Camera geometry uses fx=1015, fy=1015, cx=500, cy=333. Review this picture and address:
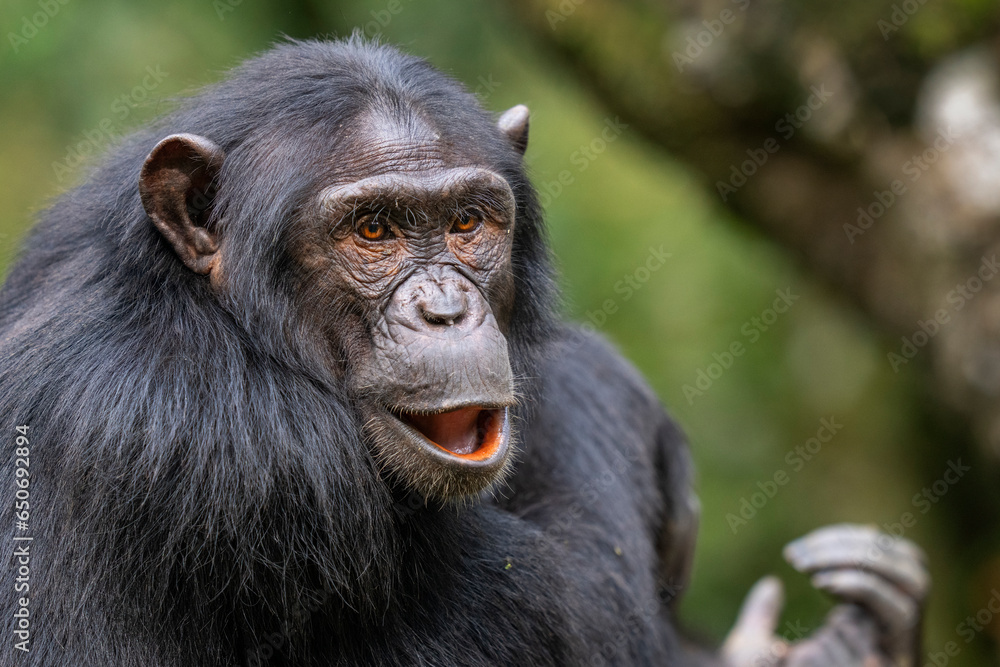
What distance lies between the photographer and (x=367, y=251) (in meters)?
3.42

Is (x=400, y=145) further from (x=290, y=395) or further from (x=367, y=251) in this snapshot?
(x=290, y=395)

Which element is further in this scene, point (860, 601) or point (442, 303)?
point (860, 601)

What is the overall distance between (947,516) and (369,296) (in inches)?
316

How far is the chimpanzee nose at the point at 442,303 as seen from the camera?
3.30m

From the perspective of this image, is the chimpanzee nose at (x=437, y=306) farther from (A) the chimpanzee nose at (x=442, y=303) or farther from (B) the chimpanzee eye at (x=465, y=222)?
(B) the chimpanzee eye at (x=465, y=222)

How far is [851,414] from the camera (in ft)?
33.0

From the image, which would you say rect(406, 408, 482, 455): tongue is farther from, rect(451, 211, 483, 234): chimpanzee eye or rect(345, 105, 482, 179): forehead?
rect(345, 105, 482, 179): forehead

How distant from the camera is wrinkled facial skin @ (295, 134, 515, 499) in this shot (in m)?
3.23

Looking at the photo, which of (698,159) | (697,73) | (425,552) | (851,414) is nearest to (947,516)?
(851,414)

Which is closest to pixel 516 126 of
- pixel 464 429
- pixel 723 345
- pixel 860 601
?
pixel 464 429

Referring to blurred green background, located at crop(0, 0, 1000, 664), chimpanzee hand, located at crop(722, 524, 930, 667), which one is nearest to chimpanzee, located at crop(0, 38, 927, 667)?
chimpanzee hand, located at crop(722, 524, 930, 667)

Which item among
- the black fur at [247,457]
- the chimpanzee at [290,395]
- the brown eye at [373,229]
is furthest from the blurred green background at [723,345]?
the brown eye at [373,229]

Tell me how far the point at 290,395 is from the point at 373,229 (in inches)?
24.6

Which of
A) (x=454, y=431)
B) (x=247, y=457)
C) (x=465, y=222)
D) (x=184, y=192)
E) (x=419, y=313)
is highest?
(x=465, y=222)
